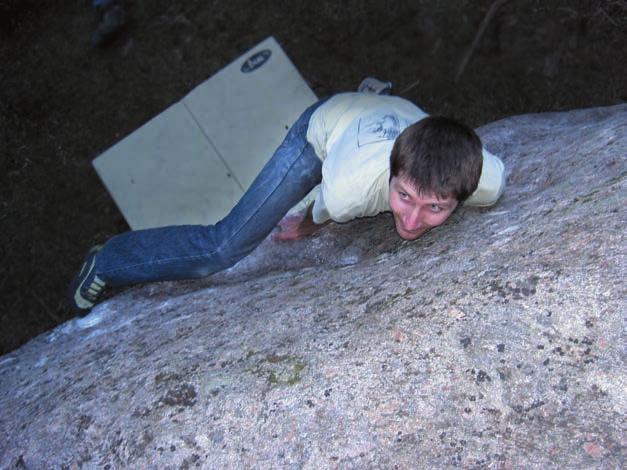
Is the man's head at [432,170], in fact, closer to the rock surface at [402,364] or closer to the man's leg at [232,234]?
the rock surface at [402,364]

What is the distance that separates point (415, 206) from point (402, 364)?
53 cm

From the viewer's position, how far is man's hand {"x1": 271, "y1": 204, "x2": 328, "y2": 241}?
8.64ft

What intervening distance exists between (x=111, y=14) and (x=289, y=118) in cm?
144

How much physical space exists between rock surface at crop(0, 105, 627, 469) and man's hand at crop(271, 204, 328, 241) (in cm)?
44

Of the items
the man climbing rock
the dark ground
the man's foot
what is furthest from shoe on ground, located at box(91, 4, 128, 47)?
the man's foot

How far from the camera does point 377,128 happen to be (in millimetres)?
2217

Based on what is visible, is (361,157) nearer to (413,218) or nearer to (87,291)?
(413,218)

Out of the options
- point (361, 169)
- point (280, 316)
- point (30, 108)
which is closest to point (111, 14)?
point (30, 108)

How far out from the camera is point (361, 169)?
2107 millimetres

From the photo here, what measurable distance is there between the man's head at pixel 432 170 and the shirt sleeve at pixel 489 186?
135mm

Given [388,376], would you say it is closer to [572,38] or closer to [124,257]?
[124,257]

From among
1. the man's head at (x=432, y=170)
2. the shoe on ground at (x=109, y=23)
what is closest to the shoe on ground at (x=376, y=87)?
the man's head at (x=432, y=170)

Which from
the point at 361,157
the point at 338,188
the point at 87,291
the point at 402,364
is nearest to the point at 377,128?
the point at 361,157

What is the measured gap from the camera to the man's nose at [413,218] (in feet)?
6.24
